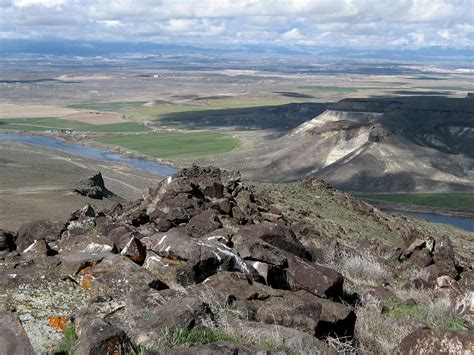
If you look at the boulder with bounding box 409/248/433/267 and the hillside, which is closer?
the boulder with bounding box 409/248/433/267

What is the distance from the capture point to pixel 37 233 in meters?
16.2

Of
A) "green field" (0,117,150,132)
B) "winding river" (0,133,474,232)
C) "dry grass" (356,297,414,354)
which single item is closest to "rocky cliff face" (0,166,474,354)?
"dry grass" (356,297,414,354)

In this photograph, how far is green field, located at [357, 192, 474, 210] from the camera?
83438 millimetres

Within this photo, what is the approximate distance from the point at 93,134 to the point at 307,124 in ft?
157

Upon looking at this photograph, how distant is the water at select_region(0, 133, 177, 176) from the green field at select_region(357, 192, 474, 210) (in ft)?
106

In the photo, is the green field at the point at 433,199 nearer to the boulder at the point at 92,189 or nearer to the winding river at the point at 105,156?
the winding river at the point at 105,156

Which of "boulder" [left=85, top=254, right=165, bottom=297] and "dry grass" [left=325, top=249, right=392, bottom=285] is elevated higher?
"boulder" [left=85, top=254, right=165, bottom=297]

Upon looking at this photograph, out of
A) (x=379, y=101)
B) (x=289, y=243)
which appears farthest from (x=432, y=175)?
(x=289, y=243)

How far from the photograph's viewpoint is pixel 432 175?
312 feet

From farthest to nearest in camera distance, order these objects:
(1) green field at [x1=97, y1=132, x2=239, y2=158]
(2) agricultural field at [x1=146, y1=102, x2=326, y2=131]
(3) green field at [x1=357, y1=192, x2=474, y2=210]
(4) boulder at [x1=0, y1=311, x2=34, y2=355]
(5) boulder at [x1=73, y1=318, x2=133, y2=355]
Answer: (2) agricultural field at [x1=146, y1=102, x2=326, y2=131], (1) green field at [x1=97, y1=132, x2=239, y2=158], (3) green field at [x1=357, y1=192, x2=474, y2=210], (4) boulder at [x1=0, y1=311, x2=34, y2=355], (5) boulder at [x1=73, y1=318, x2=133, y2=355]

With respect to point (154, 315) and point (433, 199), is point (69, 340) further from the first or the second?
point (433, 199)

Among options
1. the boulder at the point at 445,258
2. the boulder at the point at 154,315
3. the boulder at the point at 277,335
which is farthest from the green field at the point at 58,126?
the boulder at the point at 277,335

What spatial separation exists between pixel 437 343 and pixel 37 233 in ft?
38.8

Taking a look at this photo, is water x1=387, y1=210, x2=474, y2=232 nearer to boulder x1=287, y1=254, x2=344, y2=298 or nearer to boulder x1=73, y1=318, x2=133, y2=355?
boulder x1=287, y1=254, x2=344, y2=298
